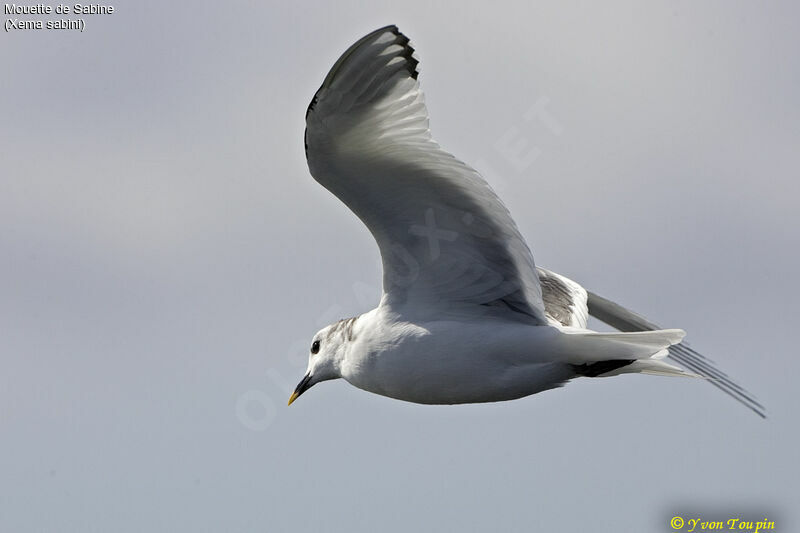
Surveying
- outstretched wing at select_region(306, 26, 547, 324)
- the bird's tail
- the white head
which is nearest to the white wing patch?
the bird's tail

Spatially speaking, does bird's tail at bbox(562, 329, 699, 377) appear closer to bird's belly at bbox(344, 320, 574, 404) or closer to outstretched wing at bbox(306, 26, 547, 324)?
bird's belly at bbox(344, 320, 574, 404)

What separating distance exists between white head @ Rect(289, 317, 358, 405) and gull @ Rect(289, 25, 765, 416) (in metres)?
0.07

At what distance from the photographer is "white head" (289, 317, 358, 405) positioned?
28.6 ft

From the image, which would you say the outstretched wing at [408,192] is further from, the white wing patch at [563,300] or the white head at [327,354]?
the white wing patch at [563,300]

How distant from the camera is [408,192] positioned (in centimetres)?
729

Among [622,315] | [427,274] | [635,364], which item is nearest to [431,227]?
[427,274]

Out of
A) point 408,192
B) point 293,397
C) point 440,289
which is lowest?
point 293,397

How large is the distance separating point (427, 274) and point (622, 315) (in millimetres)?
2936

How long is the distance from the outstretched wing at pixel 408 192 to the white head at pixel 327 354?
2.50 ft

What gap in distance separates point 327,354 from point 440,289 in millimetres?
1339

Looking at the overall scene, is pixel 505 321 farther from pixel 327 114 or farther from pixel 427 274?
pixel 327 114

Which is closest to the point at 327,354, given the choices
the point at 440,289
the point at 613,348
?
the point at 440,289

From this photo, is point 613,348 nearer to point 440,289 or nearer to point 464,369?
point 464,369

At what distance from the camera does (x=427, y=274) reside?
26.1 ft
